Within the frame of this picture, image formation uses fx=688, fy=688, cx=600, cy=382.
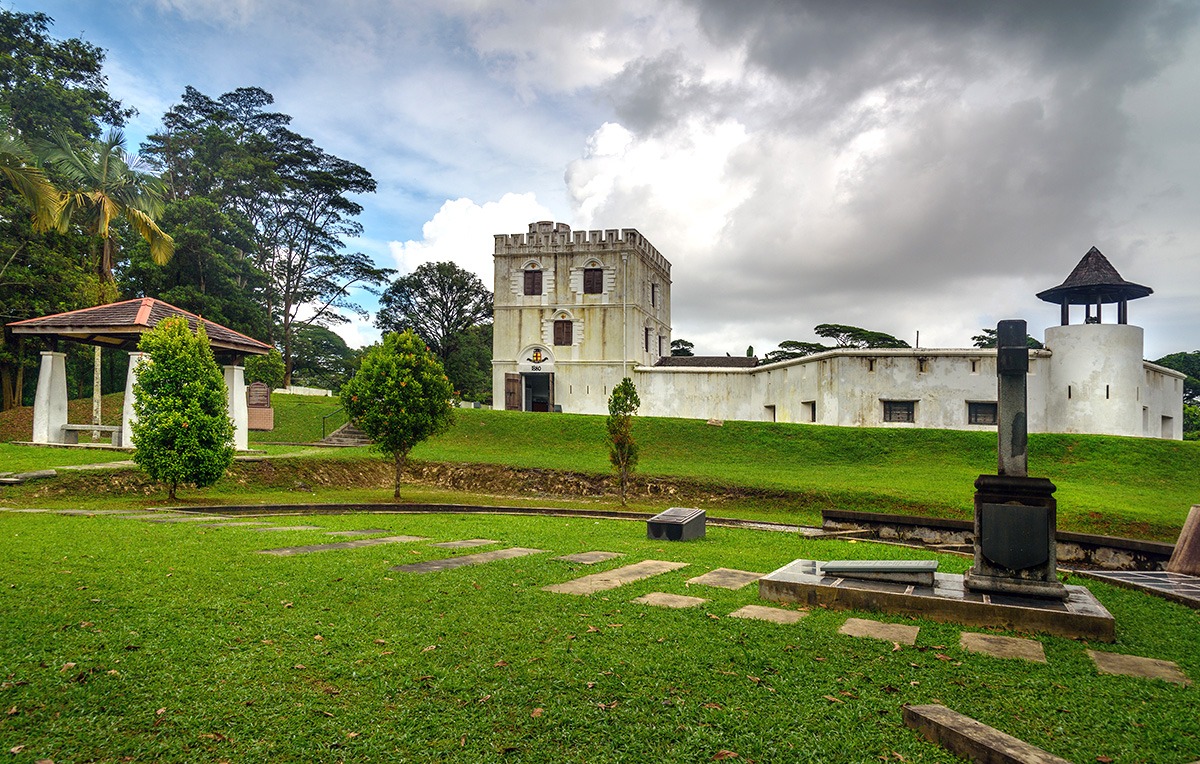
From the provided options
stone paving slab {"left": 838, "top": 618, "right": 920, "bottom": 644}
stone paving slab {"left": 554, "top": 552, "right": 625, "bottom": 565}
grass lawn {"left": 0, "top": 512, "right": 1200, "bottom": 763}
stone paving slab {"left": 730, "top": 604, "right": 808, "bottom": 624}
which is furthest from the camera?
stone paving slab {"left": 554, "top": 552, "right": 625, "bottom": 565}

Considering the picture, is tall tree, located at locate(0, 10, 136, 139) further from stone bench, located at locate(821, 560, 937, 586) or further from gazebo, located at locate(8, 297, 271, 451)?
stone bench, located at locate(821, 560, 937, 586)

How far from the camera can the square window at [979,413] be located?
1041 inches

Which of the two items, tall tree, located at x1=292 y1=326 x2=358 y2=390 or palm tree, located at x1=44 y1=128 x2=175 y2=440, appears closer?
palm tree, located at x1=44 y1=128 x2=175 y2=440

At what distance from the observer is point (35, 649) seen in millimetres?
4406

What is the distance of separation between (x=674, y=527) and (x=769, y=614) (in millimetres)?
5284

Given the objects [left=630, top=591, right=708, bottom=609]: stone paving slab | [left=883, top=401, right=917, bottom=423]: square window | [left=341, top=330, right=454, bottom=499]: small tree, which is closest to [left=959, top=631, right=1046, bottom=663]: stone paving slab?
[left=630, top=591, right=708, bottom=609]: stone paving slab

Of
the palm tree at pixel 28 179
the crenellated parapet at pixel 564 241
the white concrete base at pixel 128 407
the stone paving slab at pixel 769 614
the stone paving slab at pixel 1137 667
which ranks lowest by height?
the stone paving slab at pixel 1137 667

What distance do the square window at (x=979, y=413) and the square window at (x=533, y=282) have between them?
914 inches

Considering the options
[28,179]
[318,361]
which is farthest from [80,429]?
[318,361]

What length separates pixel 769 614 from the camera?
5977 mm

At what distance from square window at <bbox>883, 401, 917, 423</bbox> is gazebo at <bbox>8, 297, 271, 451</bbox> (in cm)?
2330

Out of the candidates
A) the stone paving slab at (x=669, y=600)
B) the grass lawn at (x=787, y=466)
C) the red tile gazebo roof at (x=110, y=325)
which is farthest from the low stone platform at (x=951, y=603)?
the red tile gazebo roof at (x=110, y=325)

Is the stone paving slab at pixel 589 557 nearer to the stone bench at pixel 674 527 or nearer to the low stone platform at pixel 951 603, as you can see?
the stone bench at pixel 674 527

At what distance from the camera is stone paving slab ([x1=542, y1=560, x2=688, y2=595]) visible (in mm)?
6750
